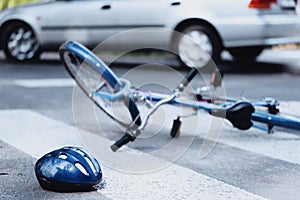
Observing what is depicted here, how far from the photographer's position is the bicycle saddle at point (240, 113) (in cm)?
→ 582

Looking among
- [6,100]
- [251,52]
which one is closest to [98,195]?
[6,100]

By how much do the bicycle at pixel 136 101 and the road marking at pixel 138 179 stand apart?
0.27m

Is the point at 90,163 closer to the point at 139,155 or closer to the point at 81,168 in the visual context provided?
the point at 81,168

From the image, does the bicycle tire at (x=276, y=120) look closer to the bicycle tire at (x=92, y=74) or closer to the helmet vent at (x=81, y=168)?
the bicycle tire at (x=92, y=74)

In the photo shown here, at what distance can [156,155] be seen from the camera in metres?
5.52

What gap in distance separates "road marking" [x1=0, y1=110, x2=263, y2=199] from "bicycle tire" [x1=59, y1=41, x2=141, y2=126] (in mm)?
307

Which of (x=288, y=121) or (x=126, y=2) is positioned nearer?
(x=288, y=121)

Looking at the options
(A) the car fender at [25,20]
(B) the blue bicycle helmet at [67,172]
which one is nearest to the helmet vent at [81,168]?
(B) the blue bicycle helmet at [67,172]

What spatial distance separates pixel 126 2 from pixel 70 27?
1002 millimetres

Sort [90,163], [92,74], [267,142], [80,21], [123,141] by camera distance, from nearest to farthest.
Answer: [90,163]
[123,141]
[267,142]
[92,74]
[80,21]

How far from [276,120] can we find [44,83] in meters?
4.34

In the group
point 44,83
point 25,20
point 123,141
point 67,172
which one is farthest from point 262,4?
point 67,172

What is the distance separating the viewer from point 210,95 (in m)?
6.68

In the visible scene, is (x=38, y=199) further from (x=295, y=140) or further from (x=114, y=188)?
(x=295, y=140)
